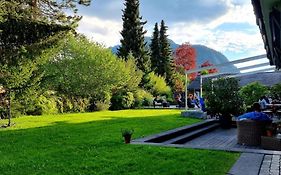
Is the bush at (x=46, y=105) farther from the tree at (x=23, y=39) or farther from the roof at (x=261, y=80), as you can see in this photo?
the roof at (x=261, y=80)

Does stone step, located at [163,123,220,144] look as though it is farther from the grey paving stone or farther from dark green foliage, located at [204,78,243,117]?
the grey paving stone

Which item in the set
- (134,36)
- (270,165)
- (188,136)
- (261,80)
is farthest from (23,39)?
(261,80)

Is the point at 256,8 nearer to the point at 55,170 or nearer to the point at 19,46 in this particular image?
the point at 55,170

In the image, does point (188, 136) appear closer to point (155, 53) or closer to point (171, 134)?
point (171, 134)

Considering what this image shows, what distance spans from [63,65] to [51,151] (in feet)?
68.6

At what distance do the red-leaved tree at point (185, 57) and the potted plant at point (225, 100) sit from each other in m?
46.1

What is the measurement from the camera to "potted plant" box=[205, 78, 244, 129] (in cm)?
1664

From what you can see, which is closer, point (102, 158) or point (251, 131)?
point (102, 158)

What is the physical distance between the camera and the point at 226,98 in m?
16.8

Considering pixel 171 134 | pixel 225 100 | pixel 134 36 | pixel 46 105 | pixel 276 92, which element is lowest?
pixel 171 134

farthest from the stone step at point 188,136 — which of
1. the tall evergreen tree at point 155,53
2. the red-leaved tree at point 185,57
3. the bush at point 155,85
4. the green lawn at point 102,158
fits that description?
the red-leaved tree at point 185,57

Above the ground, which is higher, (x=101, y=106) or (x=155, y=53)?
(x=155, y=53)

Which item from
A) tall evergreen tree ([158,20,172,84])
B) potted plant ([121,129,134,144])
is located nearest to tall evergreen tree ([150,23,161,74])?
tall evergreen tree ([158,20,172,84])

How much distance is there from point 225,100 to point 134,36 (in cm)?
3250
